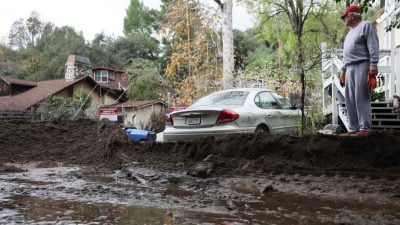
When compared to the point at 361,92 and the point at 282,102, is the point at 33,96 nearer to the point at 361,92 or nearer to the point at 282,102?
the point at 282,102

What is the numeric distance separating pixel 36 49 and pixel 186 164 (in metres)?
58.2

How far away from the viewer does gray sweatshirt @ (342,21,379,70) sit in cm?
718

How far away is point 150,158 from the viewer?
8.48 metres

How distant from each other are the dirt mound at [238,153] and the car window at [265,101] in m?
1.77

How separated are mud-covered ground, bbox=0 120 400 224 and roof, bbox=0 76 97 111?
24626 millimetres

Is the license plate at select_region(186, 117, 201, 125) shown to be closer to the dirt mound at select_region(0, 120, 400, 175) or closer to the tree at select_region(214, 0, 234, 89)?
the dirt mound at select_region(0, 120, 400, 175)

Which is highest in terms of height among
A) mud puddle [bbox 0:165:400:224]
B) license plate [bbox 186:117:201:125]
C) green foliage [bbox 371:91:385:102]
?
green foliage [bbox 371:91:385:102]

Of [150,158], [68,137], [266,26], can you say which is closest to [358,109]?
[150,158]

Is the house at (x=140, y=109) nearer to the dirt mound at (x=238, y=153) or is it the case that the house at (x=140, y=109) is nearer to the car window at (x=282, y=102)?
the dirt mound at (x=238, y=153)

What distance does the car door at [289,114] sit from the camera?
10156 millimetres

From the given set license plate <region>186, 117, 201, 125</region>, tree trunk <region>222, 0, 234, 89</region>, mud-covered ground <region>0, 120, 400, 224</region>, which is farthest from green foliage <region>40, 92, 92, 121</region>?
mud-covered ground <region>0, 120, 400, 224</region>

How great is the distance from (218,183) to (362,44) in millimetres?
3166

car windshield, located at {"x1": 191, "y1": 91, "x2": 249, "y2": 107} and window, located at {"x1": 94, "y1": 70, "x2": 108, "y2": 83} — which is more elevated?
window, located at {"x1": 94, "y1": 70, "x2": 108, "y2": 83}

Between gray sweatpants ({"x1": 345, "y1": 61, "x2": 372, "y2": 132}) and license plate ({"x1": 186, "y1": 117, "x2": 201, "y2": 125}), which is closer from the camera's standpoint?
gray sweatpants ({"x1": 345, "y1": 61, "x2": 372, "y2": 132})
